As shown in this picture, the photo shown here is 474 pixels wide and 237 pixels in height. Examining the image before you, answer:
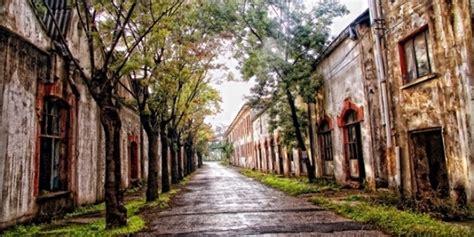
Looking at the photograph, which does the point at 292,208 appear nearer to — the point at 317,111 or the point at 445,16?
the point at 445,16

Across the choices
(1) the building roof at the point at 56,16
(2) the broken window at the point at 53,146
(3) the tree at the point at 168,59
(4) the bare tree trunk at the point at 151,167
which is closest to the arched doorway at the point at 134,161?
(3) the tree at the point at 168,59

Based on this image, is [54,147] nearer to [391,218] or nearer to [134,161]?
[391,218]

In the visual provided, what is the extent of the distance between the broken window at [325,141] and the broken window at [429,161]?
652 centimetres

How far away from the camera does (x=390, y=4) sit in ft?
33.5

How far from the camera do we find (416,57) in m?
9.43

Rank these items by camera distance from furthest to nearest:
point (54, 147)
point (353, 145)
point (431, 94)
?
point (353, 145), point (54, 147), point (431, 94)

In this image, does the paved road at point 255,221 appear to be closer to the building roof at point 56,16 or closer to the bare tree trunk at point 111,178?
the bare tree trunk at point 111,178

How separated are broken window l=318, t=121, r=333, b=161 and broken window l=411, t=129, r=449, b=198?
652cm

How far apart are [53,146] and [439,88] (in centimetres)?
1000

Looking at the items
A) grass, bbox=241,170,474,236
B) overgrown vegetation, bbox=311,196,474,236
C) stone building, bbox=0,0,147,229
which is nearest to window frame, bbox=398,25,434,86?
grass, bbox=241,170,474,236

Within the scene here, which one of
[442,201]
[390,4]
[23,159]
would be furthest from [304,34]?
[23,159]

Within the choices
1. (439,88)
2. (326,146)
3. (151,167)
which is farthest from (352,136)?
(151,167)

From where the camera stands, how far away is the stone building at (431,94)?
7613 millimetres

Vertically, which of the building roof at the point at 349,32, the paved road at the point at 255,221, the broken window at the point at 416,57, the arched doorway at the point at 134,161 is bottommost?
the paved road at the point at 255,221
